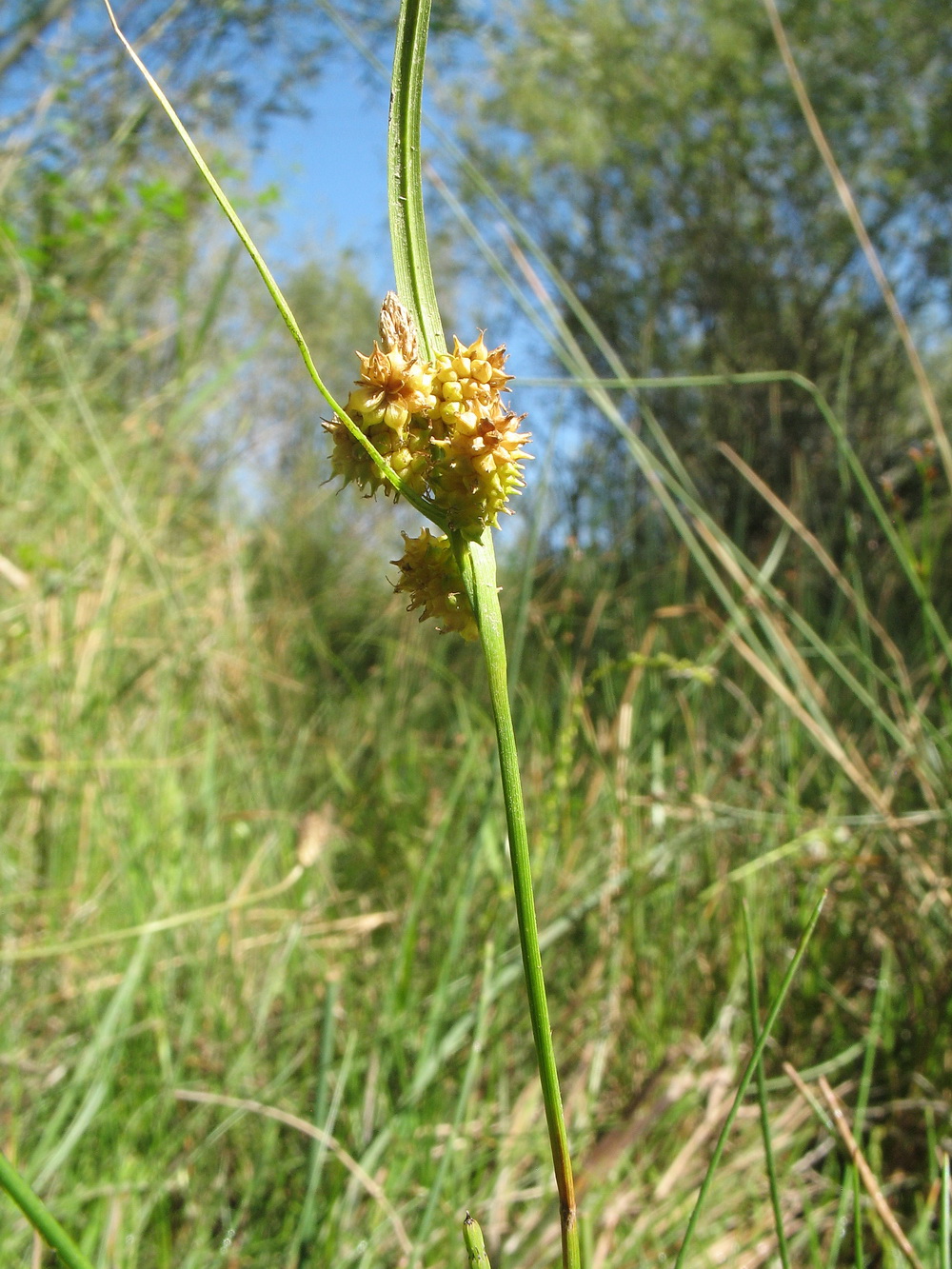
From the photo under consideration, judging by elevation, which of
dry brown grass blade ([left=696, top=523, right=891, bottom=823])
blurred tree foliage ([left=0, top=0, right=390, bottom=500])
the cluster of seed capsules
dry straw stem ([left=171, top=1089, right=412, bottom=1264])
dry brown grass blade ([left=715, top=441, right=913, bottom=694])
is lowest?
dry straw stem ([left=171, top=1089, right=412, bottom=1264])

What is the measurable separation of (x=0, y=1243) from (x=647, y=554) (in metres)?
1.51

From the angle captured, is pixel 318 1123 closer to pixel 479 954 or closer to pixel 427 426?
pixel 479 954

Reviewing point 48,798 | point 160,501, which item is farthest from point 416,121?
point 160,501

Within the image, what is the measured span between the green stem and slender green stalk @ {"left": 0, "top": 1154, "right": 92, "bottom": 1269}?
123mm

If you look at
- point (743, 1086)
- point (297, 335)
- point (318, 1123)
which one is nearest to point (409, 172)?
point (297, 335)

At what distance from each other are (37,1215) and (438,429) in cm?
23

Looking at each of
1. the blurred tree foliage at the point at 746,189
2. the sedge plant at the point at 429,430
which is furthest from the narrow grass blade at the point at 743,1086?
the blurred tree foliage at the point at 746,189

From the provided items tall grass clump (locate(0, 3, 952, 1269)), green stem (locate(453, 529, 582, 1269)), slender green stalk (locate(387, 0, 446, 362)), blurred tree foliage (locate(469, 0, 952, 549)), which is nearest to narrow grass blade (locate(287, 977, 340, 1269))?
tall grass clump (locate(0, 3, 952, 1269))

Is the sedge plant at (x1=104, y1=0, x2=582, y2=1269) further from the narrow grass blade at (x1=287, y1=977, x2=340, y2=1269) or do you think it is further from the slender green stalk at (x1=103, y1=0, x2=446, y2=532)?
the narrow grass blade at (x1=287, y1=977, x2=340, y2=1269)

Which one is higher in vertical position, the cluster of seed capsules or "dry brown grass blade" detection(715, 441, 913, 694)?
"dry brown grass blade" detection(715, 441, 913, 694)

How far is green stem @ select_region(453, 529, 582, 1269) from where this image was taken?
0.26 metres

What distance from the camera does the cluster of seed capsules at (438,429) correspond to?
295 millimetres

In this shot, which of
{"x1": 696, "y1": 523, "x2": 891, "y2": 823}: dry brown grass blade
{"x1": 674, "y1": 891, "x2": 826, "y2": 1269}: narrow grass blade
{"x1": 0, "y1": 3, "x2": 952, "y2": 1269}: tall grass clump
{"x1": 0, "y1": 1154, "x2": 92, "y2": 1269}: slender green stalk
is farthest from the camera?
{"x1": 696, "y1": 523, "x2": 891, "y2": 823}: dry brown grass blade

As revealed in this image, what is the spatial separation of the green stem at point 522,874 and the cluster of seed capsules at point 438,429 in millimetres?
17
